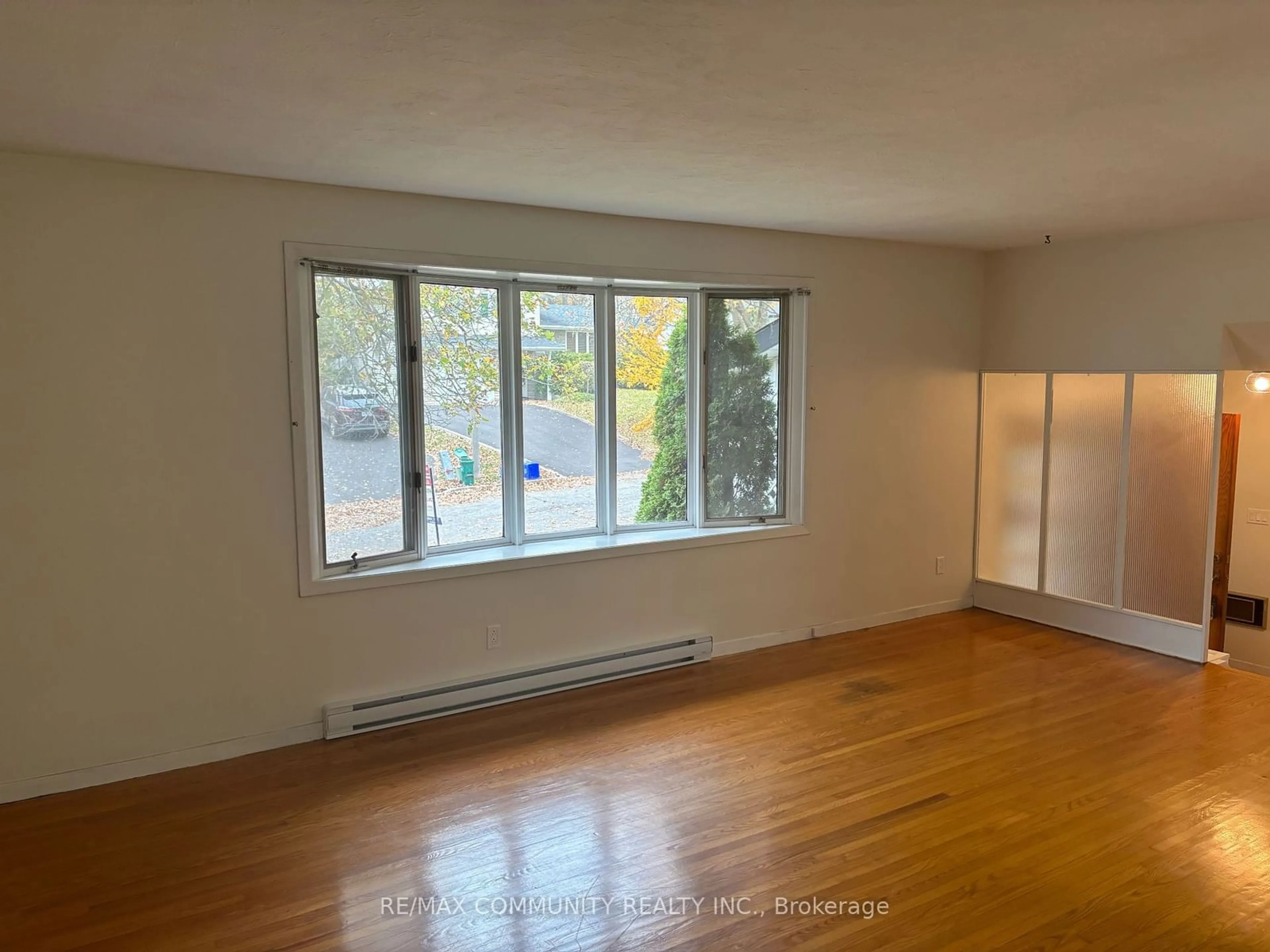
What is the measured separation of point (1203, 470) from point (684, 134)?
374 centimetres

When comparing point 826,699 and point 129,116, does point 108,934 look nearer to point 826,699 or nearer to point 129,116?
point 129,116

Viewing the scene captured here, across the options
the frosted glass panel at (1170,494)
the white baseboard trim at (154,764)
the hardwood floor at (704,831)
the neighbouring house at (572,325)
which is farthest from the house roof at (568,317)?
the frosted glass panel at (1170,494)

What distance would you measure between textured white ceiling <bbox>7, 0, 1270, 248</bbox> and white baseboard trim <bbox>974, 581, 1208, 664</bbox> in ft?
8.28

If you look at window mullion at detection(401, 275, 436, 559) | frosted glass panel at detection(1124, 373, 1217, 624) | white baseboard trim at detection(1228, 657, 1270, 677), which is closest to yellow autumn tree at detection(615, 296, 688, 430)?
window mullion at detection(401, 275, 436, 559)

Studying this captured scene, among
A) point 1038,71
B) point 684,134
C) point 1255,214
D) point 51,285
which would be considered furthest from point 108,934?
point 1255,214

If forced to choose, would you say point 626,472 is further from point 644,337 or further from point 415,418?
point 415,418

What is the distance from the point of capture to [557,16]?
1.83 m

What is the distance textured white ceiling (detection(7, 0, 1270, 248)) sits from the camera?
72.1 inches

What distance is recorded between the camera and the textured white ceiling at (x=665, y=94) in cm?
183

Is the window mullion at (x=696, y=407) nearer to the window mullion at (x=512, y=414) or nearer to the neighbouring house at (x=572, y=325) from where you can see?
the neighbouring house at (x=572, y=325)

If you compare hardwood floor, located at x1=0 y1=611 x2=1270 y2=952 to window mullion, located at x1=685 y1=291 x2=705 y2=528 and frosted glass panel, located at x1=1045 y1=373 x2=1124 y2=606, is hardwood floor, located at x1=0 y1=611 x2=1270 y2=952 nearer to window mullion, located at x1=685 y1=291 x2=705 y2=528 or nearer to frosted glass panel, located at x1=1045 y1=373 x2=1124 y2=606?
frosted glass panel, located at x1=1045 y1=373 x2=1124 y2=606

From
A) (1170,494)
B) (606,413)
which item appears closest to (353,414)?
(606,413)

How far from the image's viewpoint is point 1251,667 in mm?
6191

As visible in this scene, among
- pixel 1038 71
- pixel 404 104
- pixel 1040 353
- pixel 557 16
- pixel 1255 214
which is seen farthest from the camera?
pixel 1040 353
